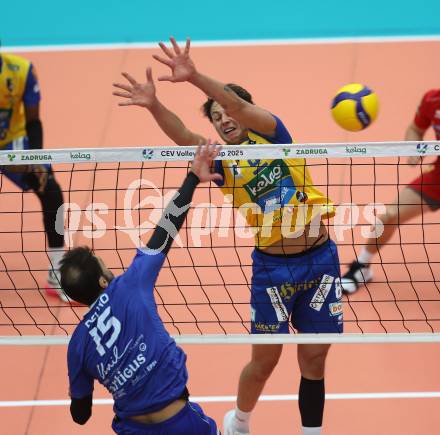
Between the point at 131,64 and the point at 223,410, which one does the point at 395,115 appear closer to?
the point at 131,64

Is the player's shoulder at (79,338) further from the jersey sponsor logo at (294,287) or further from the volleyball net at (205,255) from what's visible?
the volleyball net at (205,255)

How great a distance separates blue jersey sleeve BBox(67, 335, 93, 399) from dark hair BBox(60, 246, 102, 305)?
219 millimetres

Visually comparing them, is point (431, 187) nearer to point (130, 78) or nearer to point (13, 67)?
point (130, 78)

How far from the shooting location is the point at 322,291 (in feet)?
16.1

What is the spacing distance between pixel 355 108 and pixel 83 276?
2616mm

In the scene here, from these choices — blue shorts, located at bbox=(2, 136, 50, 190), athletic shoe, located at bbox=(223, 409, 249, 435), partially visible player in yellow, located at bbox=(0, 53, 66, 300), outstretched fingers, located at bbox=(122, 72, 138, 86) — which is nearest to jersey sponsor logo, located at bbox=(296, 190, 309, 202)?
outstretched fingers, located at bbox=(122, 72, 138, 86)

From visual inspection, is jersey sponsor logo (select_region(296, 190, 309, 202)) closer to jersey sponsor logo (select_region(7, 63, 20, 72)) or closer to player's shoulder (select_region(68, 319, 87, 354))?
player's shoulder (select_region(68, 319, 87, 354))

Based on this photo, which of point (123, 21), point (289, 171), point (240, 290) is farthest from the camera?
point (123, 21)

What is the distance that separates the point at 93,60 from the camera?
34.0ft

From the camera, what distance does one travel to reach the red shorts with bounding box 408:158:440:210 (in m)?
6.45

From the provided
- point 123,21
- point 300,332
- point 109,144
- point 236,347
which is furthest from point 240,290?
point 123,21

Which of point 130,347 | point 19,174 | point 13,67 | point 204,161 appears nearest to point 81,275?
point 130,347

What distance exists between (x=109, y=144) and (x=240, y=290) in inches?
106

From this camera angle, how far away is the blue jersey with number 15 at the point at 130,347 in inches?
155
